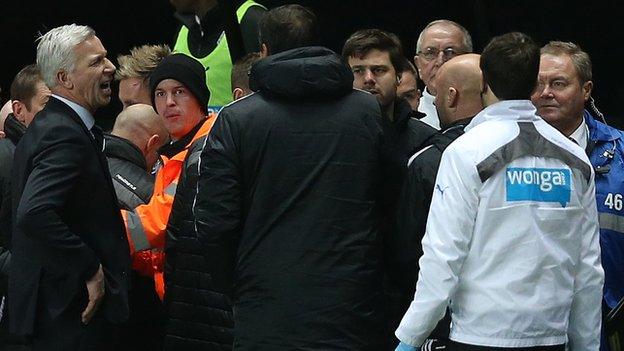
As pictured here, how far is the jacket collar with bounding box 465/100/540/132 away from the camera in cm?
398

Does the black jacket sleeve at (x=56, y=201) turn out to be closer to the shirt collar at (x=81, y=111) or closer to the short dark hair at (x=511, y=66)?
the shirt collar at (x=81, y=111)

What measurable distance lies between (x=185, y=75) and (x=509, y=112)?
5.58ft

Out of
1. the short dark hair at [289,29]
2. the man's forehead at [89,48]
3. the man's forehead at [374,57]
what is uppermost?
the short dark hair at [289,29]

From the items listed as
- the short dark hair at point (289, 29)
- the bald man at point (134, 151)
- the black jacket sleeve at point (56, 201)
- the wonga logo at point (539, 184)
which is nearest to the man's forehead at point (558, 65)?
the short dark hair at point (289, 29)

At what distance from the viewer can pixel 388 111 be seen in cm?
495

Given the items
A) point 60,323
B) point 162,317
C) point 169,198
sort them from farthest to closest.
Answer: point 162,317
point 169,198
point 60,323

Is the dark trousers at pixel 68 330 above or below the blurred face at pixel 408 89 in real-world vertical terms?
below

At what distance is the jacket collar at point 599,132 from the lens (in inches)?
197

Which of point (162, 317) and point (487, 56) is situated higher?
point (487, 56)

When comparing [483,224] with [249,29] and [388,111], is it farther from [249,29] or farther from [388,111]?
[249,29]

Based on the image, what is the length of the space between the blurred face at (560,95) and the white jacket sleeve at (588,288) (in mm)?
959

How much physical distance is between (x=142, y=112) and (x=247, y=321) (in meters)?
1.60

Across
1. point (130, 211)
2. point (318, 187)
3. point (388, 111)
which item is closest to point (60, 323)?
point (130, 211)

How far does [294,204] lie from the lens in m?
4.26
